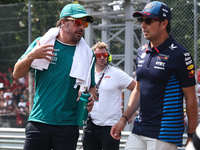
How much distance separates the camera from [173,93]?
305cm

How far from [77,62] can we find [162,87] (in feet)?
2.97

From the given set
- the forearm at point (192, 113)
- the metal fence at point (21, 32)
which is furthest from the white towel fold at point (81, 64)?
the metal fence at point (21, 32)

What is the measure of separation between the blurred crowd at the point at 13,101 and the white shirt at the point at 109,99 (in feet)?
16.5

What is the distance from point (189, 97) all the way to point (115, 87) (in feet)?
7.51

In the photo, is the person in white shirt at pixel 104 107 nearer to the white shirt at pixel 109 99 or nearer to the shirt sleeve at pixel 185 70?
the white shirt at pixel 109 99

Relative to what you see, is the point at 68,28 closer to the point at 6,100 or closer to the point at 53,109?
the point at 53,109

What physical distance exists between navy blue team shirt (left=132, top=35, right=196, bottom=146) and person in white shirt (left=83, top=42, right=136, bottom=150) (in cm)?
188

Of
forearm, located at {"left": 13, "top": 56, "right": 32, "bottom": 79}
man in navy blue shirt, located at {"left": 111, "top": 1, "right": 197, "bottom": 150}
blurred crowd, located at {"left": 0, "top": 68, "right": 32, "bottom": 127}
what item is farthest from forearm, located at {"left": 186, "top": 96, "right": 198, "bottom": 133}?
blurred crowd, located at {"left": 0, "top": 68, "right": 32, "bottom": 127}

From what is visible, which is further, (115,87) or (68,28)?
(115,87)

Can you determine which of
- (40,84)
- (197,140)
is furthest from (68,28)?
(197,140)

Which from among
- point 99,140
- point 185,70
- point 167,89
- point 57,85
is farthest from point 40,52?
point 99,140

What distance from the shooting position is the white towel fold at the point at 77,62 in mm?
3395

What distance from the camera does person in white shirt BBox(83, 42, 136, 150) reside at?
16.4 feet

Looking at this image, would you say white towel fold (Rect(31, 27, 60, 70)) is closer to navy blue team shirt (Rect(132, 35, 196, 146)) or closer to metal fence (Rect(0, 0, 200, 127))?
navy blue team shirt (Rect(132, 35, 196, 146))
